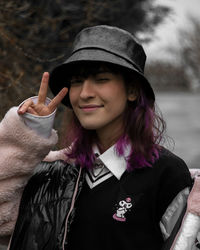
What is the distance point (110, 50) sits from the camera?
6.11 ft

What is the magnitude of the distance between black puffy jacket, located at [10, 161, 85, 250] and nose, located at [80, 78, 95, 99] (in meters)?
0.34

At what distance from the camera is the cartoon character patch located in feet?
6.04

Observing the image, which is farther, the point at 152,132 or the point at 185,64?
the point at 185,64

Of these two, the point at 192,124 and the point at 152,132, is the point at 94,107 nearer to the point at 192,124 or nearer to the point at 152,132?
the point at 152,132

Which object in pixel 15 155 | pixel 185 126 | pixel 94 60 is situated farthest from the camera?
pixel 185 126

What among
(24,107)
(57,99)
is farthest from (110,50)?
(24,107)

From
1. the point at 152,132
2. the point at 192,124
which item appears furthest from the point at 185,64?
the point at 152,132

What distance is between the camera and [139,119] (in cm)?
200

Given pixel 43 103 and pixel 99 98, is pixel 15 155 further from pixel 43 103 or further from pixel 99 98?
pixel 99 98

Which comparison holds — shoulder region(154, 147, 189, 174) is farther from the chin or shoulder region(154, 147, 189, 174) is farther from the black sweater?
the chin

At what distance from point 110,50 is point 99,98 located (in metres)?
0.20

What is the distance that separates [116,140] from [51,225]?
456mm

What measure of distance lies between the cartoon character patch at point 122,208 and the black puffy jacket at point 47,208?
7.1 inches

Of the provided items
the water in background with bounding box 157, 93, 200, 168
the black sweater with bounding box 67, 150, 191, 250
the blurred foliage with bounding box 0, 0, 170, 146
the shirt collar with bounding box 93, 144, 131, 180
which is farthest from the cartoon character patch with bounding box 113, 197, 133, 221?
the water in background with bounding box 157, 93, 200, 168
